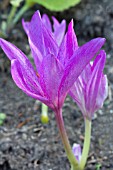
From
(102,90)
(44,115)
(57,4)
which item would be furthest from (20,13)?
(102,90)

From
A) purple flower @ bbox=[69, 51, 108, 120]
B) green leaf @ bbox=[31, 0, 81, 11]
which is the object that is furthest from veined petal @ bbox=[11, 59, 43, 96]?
green leaf @ bbox=[31, 0, 81, 11]

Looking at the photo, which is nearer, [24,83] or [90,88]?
[24,83]

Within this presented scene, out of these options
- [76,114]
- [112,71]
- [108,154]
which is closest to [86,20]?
[112,71]

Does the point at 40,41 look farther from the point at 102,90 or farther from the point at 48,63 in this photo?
the point at 102,90

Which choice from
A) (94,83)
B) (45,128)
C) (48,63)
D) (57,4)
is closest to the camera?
(48,63)

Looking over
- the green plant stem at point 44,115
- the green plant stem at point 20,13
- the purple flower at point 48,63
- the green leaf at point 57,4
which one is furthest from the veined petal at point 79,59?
the green plant stem at point 20,13

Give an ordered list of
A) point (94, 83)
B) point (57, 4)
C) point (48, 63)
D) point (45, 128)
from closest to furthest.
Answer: point (48, 63), point (94, 83), point (45, 128), point (57, 4)

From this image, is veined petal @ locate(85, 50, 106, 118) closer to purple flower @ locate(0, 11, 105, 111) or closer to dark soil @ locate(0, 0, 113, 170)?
purple flower @ locate(0, 11, 105, 111)
